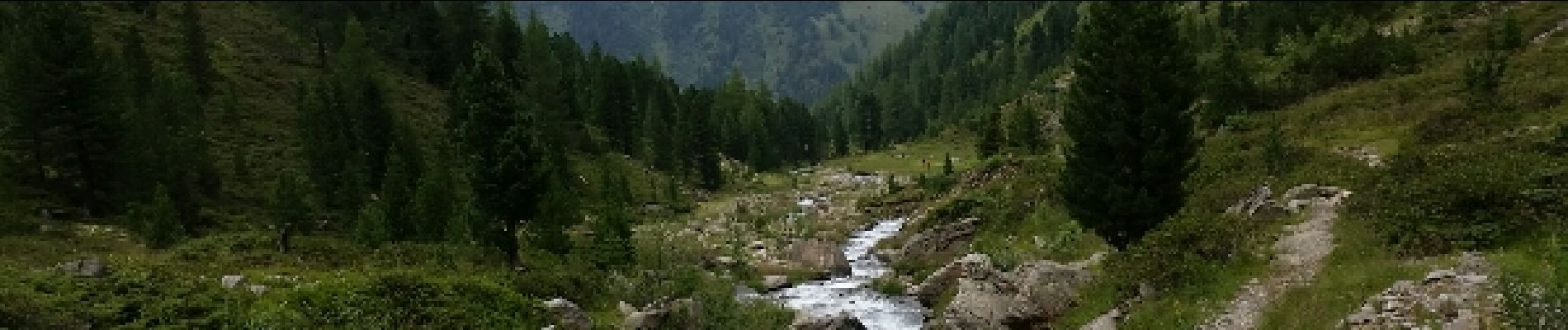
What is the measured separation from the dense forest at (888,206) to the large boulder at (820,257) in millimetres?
255

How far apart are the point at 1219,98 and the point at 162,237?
2271 inches

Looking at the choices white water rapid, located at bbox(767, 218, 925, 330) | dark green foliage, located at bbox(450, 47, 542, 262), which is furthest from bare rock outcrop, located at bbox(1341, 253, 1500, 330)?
dark green foliage, located at bbox(450, 47, 542, 262)

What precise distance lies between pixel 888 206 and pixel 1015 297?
40465 millimetres

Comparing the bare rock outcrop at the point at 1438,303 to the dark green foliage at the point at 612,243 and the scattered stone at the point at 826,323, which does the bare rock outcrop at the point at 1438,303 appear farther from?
the dark green foliage at the point at 612,243

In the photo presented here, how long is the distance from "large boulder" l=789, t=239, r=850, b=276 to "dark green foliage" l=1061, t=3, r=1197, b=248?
598 inches

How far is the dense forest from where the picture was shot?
25344 millimetres

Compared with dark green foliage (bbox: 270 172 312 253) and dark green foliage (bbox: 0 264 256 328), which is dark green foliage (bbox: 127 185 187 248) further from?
dark green foliage (bbox: 0 264 256 328)

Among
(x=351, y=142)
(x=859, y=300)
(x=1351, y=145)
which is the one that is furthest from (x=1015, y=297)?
(x=351, y=142)

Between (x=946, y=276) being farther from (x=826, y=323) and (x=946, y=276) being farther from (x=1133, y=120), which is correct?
(x=826, y=323)

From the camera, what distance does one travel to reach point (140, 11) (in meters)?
108

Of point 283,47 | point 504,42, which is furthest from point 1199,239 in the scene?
point 283,47

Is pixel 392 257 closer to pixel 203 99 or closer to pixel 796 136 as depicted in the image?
pixel 203 99

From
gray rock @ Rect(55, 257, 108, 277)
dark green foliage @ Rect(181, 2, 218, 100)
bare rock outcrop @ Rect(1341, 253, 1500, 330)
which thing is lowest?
bare rock outcrop @ Rect(1341, 253, 1500, 330)

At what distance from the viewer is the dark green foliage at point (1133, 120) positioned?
35719 mm
